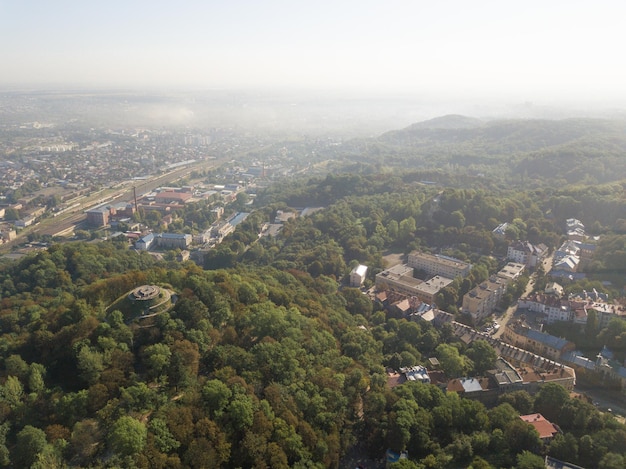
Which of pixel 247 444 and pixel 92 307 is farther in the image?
pixel 92 307

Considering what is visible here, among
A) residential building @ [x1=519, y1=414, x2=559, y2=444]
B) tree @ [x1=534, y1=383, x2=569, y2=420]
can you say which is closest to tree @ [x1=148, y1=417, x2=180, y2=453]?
residential building @ [x1=519, y1=414, x2=559, y2=444]

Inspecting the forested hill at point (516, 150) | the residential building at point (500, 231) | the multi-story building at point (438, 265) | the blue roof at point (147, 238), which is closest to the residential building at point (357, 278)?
the multi-story building at point (438, 265)

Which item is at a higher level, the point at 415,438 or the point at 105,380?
the point at 105,380

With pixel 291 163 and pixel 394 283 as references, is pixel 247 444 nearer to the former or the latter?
pixel 394 283

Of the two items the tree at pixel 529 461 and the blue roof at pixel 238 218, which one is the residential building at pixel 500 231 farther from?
the blue roof at pixel 238 218

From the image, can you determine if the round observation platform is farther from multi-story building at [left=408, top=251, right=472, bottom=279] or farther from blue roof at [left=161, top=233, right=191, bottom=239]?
blue roof at [left=161, top=233, right=191, bottom=239]

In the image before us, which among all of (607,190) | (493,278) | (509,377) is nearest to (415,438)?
(509,377)

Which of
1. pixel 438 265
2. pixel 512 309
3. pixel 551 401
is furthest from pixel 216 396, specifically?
pixel 438 265
